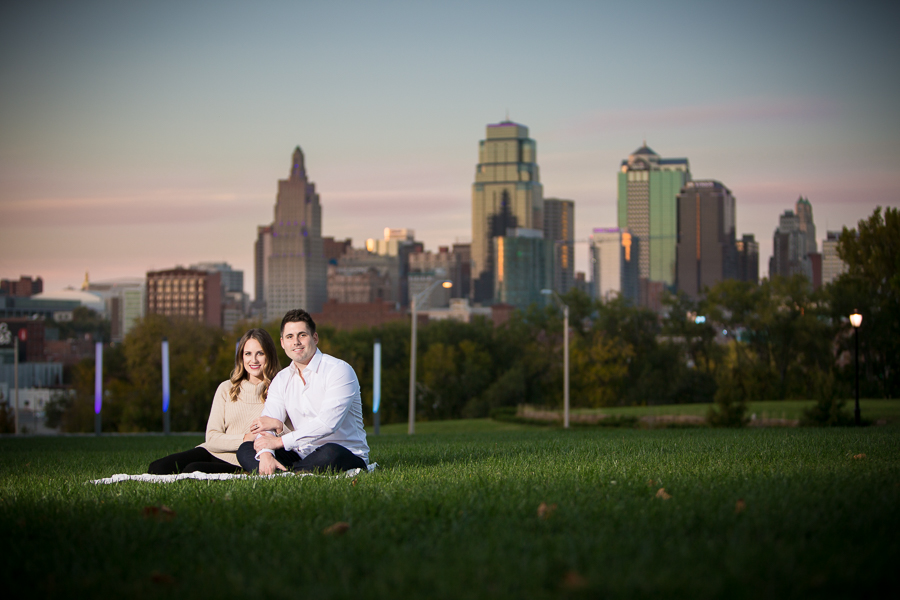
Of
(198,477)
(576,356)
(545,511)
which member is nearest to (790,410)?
(576,356)

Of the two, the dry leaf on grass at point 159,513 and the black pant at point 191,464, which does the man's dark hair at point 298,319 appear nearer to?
the black pant at point 191,464

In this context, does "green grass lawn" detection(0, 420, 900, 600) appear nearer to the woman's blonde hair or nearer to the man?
the man

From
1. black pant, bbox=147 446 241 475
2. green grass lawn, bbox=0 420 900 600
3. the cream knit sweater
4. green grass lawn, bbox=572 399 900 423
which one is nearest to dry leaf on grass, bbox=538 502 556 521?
green grass lawn, bbox=0 420 900 600

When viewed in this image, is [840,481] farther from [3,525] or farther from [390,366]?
[390,366]

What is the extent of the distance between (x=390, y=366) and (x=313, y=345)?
68.1 m

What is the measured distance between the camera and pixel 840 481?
537 cm

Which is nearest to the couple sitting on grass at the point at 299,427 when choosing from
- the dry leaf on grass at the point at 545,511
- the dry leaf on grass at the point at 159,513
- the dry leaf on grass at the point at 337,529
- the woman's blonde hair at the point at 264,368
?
the woman's blonde hair at the point at 264,368

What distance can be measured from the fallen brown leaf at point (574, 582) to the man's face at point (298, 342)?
389cm

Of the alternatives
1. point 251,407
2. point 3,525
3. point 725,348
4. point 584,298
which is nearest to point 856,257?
point 725,348

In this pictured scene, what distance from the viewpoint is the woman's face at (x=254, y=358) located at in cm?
766

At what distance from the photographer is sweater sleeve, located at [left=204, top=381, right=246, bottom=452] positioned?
7.51 metres

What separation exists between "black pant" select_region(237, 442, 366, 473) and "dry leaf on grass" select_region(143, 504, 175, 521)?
1.95 metres

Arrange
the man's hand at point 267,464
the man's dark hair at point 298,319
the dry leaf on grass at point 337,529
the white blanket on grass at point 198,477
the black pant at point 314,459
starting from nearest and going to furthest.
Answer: the dry leaf on grass at point 337,529
the white blanket on grass at point 198,477
the man's hand at point 267,464
the black pant at point 314,459
the man's dark hair at point 298,319

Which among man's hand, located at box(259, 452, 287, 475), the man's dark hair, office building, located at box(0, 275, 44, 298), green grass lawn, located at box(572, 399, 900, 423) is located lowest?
green grass lawn, located at box(572, 399, 900, 423)
